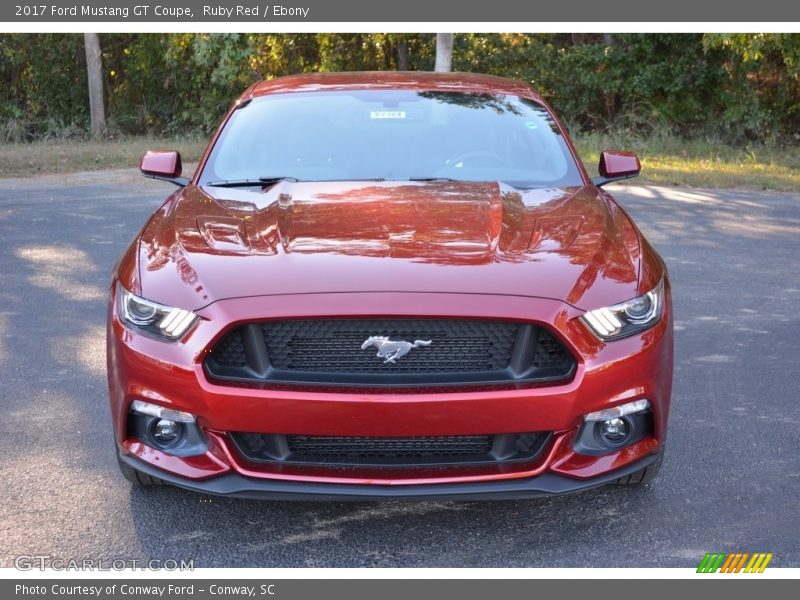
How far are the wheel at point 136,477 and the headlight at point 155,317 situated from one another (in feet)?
1.72

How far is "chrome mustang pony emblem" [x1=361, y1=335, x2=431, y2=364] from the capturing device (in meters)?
3.37

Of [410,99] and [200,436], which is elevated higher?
[410,99]

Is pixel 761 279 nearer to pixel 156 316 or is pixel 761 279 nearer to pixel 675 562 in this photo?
pixel 675 562

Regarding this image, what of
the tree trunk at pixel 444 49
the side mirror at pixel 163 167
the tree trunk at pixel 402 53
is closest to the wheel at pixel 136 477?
the side mirror at pixel 163 167

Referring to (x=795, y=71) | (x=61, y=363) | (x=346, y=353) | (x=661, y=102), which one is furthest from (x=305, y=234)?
(x=661, y=102)

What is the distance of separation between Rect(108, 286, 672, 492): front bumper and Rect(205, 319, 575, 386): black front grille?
0.18 ft

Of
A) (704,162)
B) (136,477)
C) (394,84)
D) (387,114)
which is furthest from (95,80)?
(136,477)

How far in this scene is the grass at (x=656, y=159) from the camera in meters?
13.4

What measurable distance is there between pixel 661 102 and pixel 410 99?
16730mm

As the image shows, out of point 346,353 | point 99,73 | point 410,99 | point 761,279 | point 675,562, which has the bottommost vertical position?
point 99,73

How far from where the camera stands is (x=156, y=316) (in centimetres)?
352

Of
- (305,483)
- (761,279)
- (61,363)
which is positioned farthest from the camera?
(761,279)

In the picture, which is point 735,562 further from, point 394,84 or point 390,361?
point 394,84
